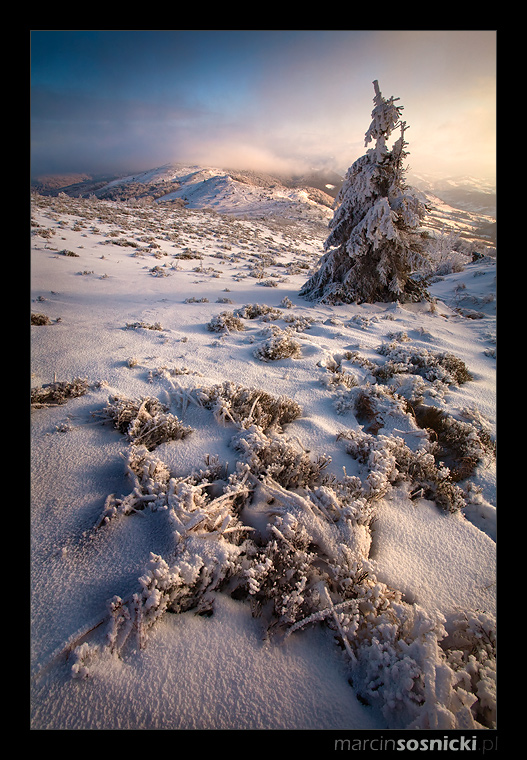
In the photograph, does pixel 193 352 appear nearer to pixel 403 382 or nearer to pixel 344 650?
pixel 403 382

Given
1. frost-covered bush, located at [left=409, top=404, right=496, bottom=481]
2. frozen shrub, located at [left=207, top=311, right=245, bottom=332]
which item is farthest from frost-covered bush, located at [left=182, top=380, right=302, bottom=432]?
frozen shrub, located at [left=207, top=311, right=245, bottom=332]

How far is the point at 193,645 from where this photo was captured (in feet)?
5.34

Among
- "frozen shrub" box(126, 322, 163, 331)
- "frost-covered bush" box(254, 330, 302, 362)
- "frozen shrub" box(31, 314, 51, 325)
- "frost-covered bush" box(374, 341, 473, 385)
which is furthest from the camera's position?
"frozen shrub" box(126, 322, 163, 331)

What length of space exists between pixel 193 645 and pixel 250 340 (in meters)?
4.93

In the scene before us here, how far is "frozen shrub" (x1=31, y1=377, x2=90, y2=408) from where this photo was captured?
3.46 meters

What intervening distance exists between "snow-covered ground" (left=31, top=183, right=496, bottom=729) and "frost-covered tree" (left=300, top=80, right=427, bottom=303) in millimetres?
4470

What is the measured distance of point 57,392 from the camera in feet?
11.5

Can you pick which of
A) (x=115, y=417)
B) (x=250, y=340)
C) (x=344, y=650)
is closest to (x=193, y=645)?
(x=344, y=650)

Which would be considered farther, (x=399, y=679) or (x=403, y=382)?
(x=403, y=382)

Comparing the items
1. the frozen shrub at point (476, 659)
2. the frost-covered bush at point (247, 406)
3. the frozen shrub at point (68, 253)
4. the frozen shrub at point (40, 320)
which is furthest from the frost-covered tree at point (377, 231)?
the frozen shrub at point (68, 253)

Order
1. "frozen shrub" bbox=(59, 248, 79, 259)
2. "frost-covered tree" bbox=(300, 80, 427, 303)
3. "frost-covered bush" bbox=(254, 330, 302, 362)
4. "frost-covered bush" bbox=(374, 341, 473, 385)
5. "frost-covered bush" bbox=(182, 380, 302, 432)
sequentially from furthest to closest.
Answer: "frozen shrub" bbox=(59, 248, 79, 259)
"frost-covered tree" bbox=(300, 80, 427, 303)
"frost-covered bush" bbox=(254, 330, 302, 362)
"frost-covered bush" bbox=(374, 341, 473, 385)
"frost-covered bush" bbox=(182, 380, 302, 432)

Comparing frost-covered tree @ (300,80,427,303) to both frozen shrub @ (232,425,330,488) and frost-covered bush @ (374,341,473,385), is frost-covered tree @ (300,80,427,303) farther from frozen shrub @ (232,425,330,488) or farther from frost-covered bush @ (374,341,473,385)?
frozen shrub @ (232,425,330,488)

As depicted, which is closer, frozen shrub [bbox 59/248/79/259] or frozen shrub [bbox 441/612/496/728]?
frozen shrub [bbox 441/612/496/728]
